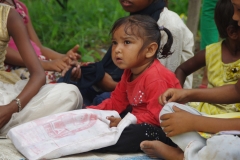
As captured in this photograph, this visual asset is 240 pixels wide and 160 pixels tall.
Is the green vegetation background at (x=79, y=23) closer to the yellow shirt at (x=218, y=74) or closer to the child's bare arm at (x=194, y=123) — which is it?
the yellow shirt at (x=218, y=74)

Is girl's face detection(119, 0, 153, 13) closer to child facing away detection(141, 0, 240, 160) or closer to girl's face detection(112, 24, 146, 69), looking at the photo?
girl's face detection(112, 24, 146, 69)

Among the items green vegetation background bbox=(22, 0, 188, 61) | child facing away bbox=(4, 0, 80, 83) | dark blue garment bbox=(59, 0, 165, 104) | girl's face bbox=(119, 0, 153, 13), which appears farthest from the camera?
green vegetation background bbox=(22, 0, 188, 61)

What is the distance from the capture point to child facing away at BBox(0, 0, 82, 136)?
3.52 meters

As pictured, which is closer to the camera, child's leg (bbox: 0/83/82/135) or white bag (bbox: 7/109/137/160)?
white bag (bbox: 7/109/137/160)

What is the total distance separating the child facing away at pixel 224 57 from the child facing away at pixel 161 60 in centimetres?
29

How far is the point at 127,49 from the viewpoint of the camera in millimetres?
3271

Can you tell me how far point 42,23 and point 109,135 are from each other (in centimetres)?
383

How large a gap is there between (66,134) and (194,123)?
0.78 m

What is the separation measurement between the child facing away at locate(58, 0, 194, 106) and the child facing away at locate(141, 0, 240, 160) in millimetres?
770

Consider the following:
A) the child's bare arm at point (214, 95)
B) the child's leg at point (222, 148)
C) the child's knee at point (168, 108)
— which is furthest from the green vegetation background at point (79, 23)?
the child's leg at point (222, 148)

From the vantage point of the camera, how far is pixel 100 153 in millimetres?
3139

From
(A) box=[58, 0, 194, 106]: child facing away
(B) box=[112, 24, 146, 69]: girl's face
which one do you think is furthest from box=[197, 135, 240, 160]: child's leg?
(A) box=[58, 0, 194, 106]: child facing away

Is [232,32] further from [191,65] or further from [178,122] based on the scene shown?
[178,122]

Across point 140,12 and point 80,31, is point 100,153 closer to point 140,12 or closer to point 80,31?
point 140,12
